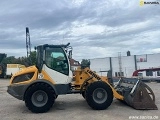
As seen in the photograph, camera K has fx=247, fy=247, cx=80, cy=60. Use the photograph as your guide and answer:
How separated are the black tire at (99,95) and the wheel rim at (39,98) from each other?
1.70 m

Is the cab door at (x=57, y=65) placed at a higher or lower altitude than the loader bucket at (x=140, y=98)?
higher

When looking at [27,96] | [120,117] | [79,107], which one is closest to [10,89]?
[27,96]

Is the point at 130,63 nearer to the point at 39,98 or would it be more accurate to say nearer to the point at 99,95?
the point at 99,95

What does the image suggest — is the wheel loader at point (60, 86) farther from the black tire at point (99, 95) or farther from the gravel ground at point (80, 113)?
the gravel ground at point (80, 113)

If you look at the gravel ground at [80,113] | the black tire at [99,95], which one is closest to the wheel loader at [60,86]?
the black tire at [99,95]

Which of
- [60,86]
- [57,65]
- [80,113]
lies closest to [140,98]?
[80,113]

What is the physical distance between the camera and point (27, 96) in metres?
9.48

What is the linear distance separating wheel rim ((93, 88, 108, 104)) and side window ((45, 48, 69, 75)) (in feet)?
4.72

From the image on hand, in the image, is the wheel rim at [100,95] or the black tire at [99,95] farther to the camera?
the wheel rim at [100,95]

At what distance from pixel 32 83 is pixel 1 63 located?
34.4 m

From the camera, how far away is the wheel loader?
31.6 feet

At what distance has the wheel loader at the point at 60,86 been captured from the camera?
9.62 meters

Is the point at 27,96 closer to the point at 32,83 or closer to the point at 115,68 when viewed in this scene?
the point at 32,83

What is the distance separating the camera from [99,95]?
32.7 ft
